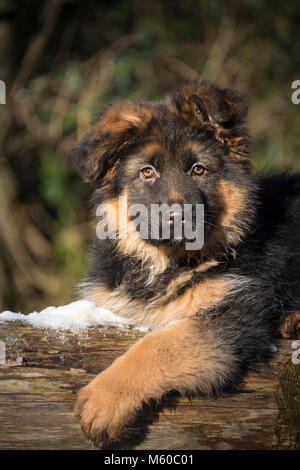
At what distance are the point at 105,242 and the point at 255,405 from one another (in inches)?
72.2

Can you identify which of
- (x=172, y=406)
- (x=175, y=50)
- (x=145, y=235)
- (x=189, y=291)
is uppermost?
(x=175, y=50)

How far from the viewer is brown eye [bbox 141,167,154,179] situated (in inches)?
162

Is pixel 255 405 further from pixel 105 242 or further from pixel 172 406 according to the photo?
pixel 105 242

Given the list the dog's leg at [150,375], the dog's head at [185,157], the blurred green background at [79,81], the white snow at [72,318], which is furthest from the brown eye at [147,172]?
the blurred green background at [79,81]

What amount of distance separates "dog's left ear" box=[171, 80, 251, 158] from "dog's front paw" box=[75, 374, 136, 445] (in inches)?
79.0

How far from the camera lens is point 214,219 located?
162 inches

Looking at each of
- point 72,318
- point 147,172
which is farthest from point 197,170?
point 72,318

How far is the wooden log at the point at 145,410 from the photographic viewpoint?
314 cm

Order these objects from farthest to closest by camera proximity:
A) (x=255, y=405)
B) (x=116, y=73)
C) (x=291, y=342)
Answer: (x=116, y=73) → (x=291, y=342) → (x=255, y=405)

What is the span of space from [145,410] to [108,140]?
1.95 m

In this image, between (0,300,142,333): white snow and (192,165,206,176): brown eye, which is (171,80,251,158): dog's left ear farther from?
(0,300,142,333): white snow

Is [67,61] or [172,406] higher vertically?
[67,61]

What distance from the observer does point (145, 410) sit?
3.24m

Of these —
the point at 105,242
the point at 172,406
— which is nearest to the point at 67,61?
the point at 105,242
